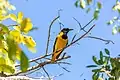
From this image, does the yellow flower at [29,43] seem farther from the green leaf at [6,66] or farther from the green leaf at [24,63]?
the green leaf at [24,63]

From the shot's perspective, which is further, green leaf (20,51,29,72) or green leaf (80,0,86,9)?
green leaf (80,0,86,9)

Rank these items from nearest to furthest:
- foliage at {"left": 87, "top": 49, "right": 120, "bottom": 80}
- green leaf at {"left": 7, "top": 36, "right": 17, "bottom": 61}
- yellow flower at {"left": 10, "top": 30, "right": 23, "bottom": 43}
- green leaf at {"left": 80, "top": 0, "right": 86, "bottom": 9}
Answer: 1. green leaf at {"left": 7, "top": 36, "right": 17, "bottom": 61}
2. yellow flower at {"left": 10, "top": 30, "right": 23, "bottom": 43}
3. foliage at {"left": 87, "top": 49, "right": 120, "bottom": 80}
4. green leaf at {"left": 80, "top": 0, "right": 86, "bottom": 9}

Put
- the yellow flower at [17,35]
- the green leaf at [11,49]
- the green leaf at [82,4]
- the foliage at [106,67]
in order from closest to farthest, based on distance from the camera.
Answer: the green leaf at [11,49] → the yellow flower at [17,35] → the foliage at [106,67] → the green leaf at [82,4]

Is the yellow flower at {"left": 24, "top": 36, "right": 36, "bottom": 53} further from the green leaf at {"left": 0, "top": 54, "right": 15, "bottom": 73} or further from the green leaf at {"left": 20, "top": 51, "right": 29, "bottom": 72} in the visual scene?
the green leaf at {"left": 20, "top": 51, "right": 29, "bottom": 72}

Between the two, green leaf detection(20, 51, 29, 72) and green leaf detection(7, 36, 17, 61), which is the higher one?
green leaf detection(7, 36, 17, 61)

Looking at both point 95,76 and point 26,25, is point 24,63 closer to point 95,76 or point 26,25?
point 26,25

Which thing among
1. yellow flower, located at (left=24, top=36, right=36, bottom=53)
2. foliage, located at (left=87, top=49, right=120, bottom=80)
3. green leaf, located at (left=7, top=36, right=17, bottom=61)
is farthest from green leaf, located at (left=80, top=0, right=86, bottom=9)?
green leaf, located at (left=7, top=36, right=17, bottom=61)

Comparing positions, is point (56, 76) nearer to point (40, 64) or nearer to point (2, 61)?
point (40, 64)

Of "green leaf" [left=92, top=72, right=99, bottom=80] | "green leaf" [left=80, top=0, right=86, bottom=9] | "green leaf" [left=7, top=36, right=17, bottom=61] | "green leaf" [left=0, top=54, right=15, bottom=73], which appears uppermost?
"green leaf" [left=80, top=0, right=86, bottom=9]

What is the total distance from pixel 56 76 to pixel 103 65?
1.77ft

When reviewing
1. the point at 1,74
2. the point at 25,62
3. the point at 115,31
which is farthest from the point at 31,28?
the point at 115,31

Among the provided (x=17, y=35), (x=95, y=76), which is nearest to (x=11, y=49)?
(x=17, y=35)

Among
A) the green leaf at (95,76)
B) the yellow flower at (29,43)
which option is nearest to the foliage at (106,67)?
the green leaf at (95,76)

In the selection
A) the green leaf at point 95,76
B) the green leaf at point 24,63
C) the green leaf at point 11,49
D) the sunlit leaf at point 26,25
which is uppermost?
the sunlit leaf at point 26,25
